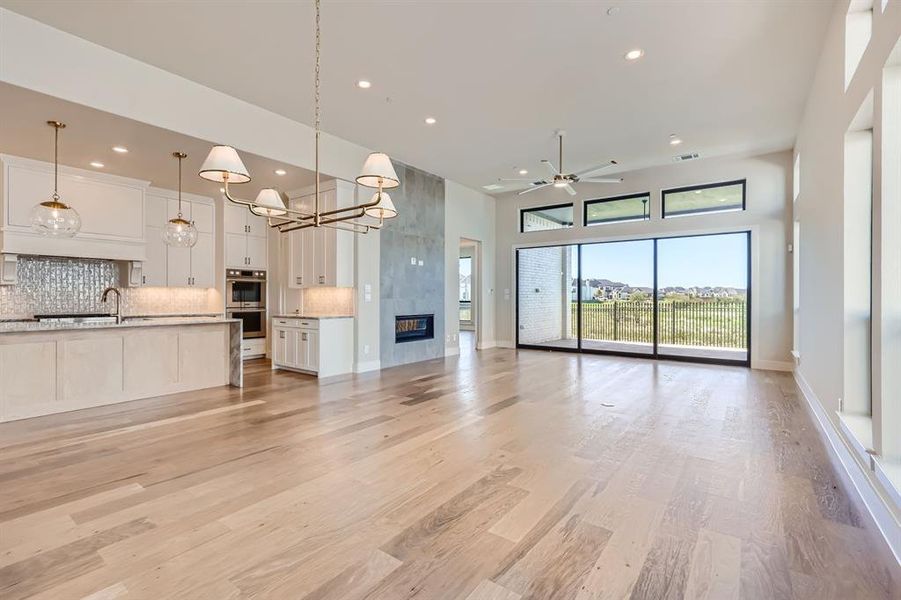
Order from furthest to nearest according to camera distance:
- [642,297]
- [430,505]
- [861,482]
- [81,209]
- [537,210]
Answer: [537,210] → [642,297] → [81,209] → [861,482] → [430,505]

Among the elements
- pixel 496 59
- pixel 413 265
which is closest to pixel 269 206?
pixel 496 59

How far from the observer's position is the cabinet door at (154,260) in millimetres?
6559

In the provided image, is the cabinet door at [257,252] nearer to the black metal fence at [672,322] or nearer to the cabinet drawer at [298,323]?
the cabinet drawer at [298,323]

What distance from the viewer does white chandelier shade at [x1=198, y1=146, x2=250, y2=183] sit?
9.46 ft

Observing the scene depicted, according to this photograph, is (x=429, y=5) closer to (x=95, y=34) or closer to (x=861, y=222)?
(x=95, y=34)

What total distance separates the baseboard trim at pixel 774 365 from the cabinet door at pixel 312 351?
22.4 feet

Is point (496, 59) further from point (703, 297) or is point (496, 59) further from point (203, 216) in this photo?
point (203, 216)

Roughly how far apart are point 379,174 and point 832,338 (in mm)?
3846

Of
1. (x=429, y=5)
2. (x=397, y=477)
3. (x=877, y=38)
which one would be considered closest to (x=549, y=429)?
(x=397, y=477)

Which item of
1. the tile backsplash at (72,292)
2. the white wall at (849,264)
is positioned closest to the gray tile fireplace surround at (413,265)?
the tile backsplash at (72,292)

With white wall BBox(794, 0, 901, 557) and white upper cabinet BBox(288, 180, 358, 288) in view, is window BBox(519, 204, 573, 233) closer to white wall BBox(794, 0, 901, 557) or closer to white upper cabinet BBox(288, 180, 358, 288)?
white wall BBox(794, 0, 901, 557)

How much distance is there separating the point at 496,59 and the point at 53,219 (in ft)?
14.5

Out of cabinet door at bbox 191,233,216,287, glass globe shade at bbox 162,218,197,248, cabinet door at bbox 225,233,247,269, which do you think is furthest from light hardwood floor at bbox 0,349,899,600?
cabinet door at bbox 225,233,247,269

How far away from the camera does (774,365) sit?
6.66 m
